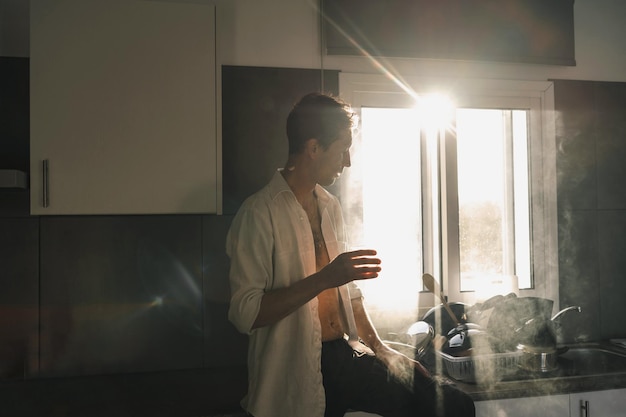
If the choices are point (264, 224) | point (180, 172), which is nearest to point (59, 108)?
point (180, 172)

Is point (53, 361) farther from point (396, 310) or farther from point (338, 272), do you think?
point (396, 310)

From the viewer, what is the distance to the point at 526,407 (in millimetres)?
1843

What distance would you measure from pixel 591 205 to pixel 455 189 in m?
0.67

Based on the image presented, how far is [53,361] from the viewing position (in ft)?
6.62

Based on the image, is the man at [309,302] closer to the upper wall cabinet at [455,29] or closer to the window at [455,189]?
the window at [455,189]

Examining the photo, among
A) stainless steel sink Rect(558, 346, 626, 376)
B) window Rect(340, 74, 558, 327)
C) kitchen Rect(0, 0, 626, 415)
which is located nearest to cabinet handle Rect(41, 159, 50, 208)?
kitchen Rect(0, 0, 626, 415)

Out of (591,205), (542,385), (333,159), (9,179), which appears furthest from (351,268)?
(591,205)

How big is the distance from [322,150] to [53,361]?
1.33 m

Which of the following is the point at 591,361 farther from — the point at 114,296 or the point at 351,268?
the point at 114,296

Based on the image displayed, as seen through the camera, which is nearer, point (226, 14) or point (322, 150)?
point (322, 150)

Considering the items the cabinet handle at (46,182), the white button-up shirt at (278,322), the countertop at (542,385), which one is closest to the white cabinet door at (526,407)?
the countertop at (542,385)

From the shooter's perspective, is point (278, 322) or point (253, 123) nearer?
point (278, 322)

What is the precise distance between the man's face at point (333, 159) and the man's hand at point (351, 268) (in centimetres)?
34

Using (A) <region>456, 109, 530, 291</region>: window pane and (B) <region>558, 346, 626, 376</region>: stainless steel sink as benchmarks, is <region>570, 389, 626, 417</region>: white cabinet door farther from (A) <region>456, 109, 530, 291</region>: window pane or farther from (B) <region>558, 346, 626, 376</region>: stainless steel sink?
(A) <region>456, 109, 530, 291</region>: window pane
